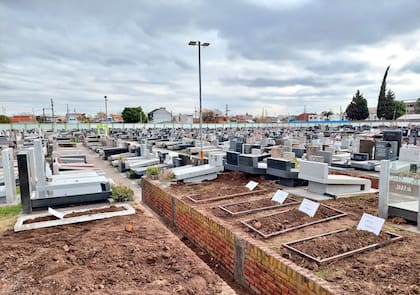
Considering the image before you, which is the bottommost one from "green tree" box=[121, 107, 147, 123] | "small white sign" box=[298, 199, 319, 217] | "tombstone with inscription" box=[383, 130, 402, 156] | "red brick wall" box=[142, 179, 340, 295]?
"red brick wall" box=[142, 179, 340, 295]

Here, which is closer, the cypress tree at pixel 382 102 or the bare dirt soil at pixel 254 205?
the bare dirt soil at pixel 254 205

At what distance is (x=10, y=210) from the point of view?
6422 millimetres

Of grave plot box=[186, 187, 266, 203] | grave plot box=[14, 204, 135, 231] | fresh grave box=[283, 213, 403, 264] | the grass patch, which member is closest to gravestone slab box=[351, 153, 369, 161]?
grave plot box=[186, 187, 266, 203]

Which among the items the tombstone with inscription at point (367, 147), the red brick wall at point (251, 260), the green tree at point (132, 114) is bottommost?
the red brick wall at point (251, 260)

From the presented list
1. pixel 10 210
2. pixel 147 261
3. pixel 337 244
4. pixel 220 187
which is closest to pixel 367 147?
pixel 220 187

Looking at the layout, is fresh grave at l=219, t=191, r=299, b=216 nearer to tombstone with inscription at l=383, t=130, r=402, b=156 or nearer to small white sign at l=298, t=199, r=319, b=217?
small white sign at l=298, t=199, r=319, b=217

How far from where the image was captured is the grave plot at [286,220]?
4.99 meters

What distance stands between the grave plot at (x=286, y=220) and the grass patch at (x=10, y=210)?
492 centimetres

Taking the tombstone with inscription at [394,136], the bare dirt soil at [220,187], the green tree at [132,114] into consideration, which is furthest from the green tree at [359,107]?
the bare dirt soil at [220,187]

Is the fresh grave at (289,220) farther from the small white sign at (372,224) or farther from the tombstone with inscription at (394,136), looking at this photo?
the tombstone with inscription at (394,136)

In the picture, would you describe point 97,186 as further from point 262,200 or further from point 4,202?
point 262,200

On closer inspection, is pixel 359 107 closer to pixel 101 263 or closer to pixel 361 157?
pixel 361 157

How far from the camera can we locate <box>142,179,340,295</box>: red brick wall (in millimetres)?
3306

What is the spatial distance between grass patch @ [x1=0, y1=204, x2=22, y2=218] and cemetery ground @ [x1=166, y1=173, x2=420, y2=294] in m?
3.73
